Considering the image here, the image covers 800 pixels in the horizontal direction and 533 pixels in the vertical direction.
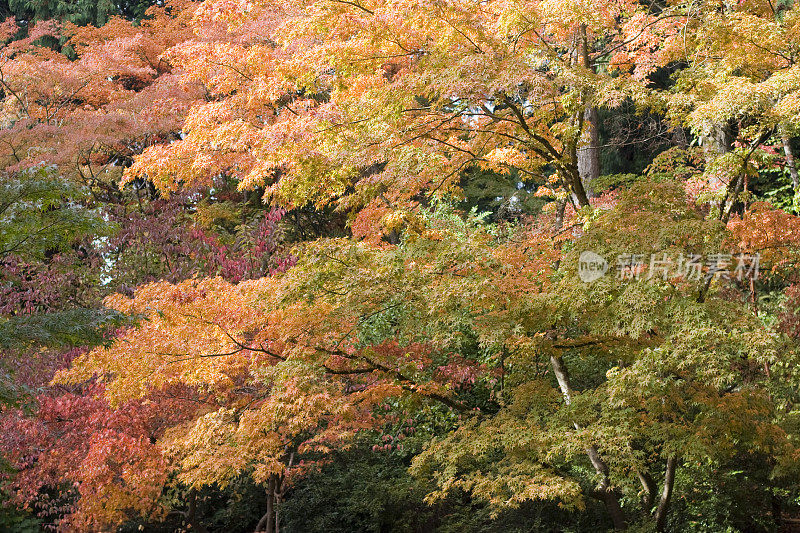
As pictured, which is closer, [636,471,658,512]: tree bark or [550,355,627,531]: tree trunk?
[636,471,658,512]: tree bark

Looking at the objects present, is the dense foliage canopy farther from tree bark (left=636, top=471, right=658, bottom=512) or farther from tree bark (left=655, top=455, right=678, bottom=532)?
tree bark (left=636, top=471, right=658, bottom=512)

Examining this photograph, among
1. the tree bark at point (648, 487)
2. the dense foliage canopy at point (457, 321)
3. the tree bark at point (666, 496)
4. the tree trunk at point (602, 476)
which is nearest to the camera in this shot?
the dense foliage canopy at point (457, 321)

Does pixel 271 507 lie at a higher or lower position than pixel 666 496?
lower

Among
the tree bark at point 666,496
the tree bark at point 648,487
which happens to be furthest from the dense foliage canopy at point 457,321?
the tree bark at point 648,487

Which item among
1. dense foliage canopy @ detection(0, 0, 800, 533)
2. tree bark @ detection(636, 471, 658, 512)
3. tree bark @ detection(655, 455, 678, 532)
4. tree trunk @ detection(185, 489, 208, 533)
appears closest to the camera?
dense foliage canopy @ detection(0, 0, 800, 533)

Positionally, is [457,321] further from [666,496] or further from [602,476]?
[666,496]

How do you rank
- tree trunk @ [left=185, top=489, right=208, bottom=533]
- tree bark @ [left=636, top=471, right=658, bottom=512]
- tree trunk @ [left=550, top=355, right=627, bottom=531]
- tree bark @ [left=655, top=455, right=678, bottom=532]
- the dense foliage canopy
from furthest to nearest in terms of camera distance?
tree trunk @ [left=185, top=489, right=208, bottom=533], tree trunk @ [left=550, top=355, right=627, bottom=531], tree bark @ [left=636, top=471, right=658, bottom=512], tree bark @ [left=655, top=455, right=678, bottom=532], the dense foliage canopy

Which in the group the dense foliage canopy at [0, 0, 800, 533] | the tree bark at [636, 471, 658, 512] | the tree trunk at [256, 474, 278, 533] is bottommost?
the tree trunk at [256, 474, 278, 533]

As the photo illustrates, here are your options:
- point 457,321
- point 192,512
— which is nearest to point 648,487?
point 457,321

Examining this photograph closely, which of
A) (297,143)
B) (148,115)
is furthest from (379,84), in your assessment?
(148,115)

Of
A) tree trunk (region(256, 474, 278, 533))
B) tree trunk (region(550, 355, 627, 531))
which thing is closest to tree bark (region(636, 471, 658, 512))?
tree trunk (region(550, 355, 627, 531))

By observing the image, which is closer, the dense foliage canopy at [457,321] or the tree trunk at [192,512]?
the dense foliage canopy at [457,321]

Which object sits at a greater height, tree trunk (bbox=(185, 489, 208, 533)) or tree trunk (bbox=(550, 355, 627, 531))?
tree trunk (bbox=(550, 355, 627, 531))

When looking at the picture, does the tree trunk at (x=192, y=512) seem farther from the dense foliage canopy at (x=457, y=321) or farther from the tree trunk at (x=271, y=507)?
the tree trunk at (x=271, y=507)
